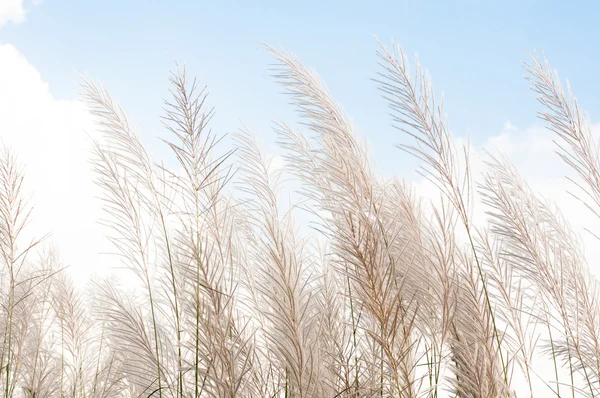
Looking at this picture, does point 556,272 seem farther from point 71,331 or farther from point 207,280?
point 71,331

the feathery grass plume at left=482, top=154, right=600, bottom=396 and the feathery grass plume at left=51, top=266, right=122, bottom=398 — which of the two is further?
the feathery grass plume at left=51, top=266, right=122, bottom=398

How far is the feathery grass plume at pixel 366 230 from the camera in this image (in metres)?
1.50

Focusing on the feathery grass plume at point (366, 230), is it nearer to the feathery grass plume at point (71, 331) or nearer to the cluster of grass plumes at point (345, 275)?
the cluster of grass plumes at point (345, 275)

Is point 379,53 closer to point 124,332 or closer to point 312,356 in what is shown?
point 312,356

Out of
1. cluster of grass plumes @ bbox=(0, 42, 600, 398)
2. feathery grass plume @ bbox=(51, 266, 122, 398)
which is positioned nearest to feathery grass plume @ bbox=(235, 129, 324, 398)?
cluster of grass plumes @ bbox=(0, 42, 600, 398)

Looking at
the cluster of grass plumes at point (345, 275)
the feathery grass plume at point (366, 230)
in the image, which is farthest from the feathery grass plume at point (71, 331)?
the feathery grass plume at point (366, 230)

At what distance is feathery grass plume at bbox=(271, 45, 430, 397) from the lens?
150 cm

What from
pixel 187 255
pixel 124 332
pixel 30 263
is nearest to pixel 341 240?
pixel 187 255

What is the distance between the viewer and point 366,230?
1498mm

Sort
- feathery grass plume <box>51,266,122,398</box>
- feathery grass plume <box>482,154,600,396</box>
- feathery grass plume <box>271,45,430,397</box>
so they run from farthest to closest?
feathery grass plume <box>51,266,122,398</box> < feathery grass plume <box>482,154,600,396</box> < feathery grass plume <box>271,45,430,397</box>

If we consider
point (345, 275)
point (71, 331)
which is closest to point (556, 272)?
point (345, 275)

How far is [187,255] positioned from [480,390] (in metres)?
0.95

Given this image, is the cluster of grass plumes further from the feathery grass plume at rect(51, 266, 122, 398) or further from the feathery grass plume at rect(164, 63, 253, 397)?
the feathery grass plume at rect(51, 266, 122, 398)

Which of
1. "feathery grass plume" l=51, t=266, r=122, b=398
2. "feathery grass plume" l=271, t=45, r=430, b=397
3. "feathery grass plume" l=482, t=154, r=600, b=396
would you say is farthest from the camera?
"feathery grass plume" l=51, t=266, r=122, b=398
